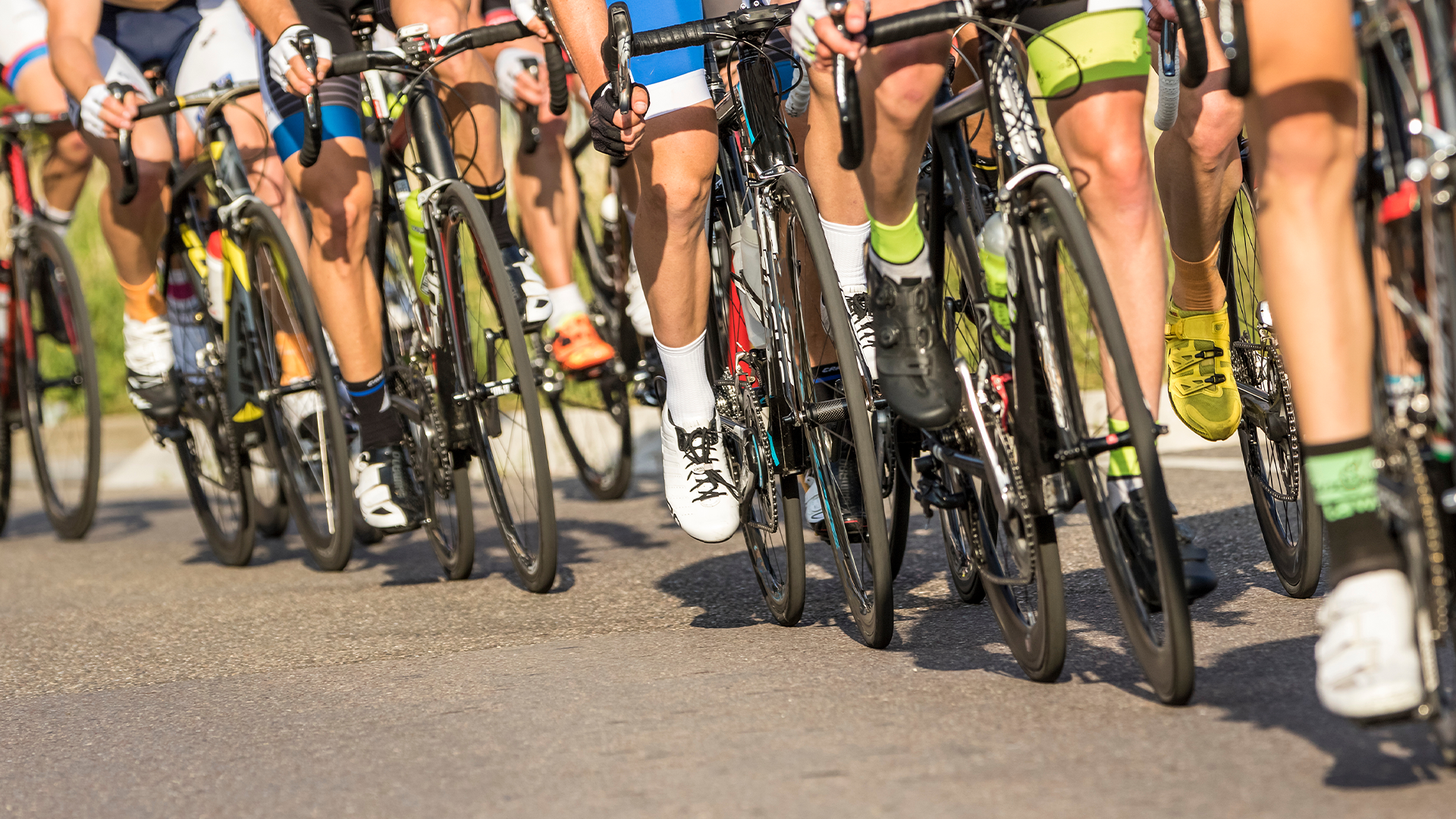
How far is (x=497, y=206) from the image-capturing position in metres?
5.87

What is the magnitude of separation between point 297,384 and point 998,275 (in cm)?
309

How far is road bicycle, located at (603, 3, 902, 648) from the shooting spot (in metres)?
3.63

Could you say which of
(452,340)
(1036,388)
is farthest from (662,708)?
(452,340)

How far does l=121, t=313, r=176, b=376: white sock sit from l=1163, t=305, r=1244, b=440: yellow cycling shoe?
154 inches

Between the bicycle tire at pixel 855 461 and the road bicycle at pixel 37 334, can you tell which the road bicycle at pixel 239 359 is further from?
the bicycle tire at pixel 855 461

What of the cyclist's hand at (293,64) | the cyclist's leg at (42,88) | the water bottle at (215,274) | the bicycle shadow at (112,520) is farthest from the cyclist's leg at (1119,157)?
the bicycle shadow at (112,520)

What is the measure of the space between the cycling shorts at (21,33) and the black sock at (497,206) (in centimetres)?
248

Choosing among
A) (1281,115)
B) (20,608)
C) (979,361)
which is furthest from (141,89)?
(1281,115)

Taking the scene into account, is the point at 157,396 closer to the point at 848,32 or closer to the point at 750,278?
the point at 750,278

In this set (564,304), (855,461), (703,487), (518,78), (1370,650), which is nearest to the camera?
(1370,650)

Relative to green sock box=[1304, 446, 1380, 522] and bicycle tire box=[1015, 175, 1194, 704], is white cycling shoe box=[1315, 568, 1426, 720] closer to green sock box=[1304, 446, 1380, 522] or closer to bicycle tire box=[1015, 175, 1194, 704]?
green sock box=[1304, 446, 1380, 522]

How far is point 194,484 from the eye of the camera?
21.7 feet

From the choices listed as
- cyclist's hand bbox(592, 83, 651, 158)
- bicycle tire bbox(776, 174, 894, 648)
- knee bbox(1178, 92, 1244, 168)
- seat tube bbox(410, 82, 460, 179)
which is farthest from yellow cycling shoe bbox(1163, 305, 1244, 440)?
seat tube bbox(410, 82, 460, 179)

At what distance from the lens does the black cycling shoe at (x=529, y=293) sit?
5590 mm
